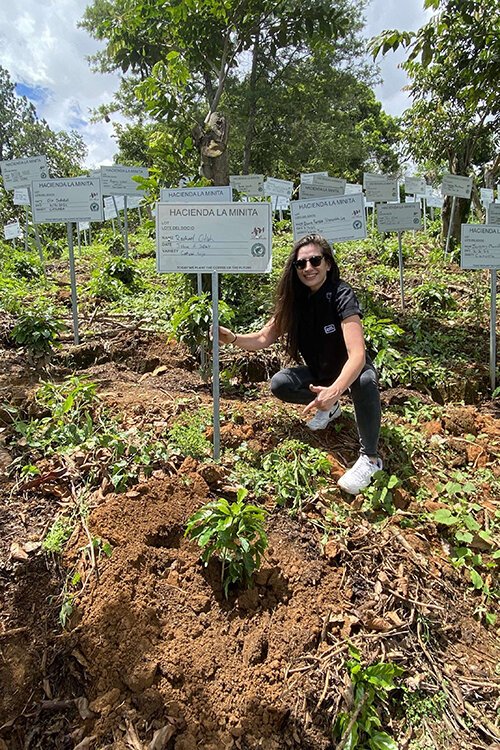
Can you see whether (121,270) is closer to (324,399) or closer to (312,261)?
(312,261)

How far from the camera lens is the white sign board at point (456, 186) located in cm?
709

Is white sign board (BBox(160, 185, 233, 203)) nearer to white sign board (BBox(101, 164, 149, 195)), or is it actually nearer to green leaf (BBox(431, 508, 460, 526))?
white sign board (BBox(101, 164, 149, 195))

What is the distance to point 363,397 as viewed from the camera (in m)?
2.69

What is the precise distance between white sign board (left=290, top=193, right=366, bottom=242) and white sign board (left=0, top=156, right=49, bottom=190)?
4482mm

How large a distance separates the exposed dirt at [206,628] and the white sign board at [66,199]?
254 centimetres

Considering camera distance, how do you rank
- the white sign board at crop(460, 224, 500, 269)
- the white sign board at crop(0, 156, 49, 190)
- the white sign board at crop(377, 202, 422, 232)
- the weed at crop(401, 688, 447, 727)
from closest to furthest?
1. the weed at crop(401, 688, 447, 727)
2. the white sign board at crop(460, 224, 500, 269)
3. the white sign board at crop(377, 202, 422, 232)
4. the white sign board at crop(0, 156, 49, 190)

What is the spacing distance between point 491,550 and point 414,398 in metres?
1.46

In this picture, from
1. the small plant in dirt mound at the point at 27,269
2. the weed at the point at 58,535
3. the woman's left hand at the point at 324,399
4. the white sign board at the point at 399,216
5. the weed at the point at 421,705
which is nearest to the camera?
the weed at the point at 421,705

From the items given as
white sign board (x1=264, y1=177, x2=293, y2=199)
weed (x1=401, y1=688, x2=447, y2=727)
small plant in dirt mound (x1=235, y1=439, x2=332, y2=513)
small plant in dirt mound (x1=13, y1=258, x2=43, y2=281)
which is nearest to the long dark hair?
small plant in dirt mound (x1=235, y1=439, x2=332, y2=513)

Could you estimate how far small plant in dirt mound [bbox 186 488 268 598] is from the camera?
74.0 inches

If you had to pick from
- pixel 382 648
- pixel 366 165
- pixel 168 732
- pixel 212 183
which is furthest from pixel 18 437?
pixel 366 165

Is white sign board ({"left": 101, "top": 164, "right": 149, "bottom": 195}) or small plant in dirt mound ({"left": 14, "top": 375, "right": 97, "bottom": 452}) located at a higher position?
white sign board ({"left": 101, "top": 164, "right": 149, "bottom": 195})

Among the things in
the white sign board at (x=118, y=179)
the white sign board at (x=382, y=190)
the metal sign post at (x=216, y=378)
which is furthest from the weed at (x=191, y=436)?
the white sign board at (x=382, y=190)

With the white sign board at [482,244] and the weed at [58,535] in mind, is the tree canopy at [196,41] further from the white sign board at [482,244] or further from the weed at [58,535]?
the weed at [58,535]
